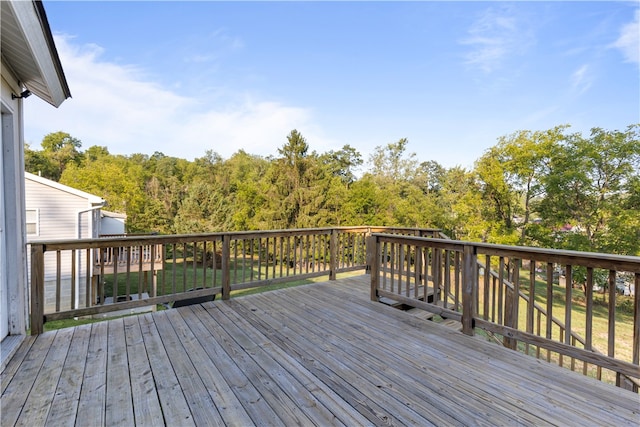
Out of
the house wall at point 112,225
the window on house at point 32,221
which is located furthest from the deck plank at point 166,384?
the house wall at point 112,225

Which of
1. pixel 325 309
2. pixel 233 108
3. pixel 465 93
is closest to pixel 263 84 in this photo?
pixel 233 108

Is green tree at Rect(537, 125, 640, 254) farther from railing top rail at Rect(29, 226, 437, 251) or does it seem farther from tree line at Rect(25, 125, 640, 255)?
railing top rail at Rect(29, 226, 437, 251)

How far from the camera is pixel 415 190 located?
2170cm

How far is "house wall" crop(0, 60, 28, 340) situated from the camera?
249cm

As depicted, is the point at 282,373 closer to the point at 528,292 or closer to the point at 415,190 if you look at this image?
the point at 528,292

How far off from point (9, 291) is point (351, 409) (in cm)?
317

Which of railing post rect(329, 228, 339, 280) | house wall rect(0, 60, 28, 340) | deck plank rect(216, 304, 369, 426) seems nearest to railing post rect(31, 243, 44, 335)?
house wall rect(0, 60, 28, 340)

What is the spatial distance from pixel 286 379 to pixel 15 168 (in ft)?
10.1

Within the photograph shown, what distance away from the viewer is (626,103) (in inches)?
508

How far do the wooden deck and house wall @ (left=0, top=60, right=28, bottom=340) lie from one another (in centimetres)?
30

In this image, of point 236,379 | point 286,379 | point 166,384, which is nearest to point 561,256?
point 286,379

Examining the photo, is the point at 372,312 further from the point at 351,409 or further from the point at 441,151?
the point at 441,151

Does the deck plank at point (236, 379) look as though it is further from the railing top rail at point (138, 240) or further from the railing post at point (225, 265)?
the railing top rail at point (138, 240)

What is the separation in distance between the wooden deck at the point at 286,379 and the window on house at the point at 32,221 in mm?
7993
